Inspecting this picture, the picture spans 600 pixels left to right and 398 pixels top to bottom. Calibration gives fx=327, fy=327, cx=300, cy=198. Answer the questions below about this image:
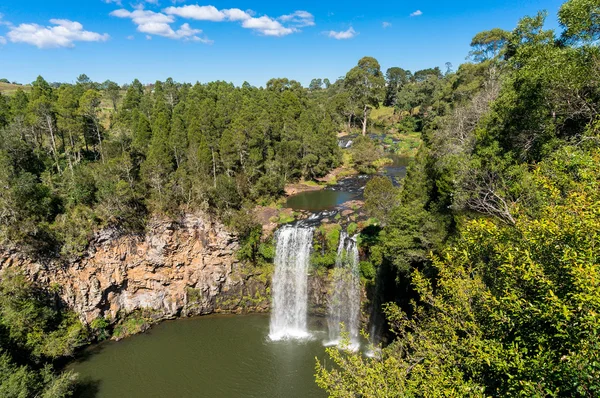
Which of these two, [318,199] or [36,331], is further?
[318,199]

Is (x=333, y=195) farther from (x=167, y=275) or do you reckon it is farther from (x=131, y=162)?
(x=131, y=162)

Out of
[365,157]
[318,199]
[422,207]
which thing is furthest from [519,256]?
[365,157]

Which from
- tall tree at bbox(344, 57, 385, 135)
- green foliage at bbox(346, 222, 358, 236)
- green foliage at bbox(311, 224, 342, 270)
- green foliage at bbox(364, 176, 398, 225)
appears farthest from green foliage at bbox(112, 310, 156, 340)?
tall tree at bbox(344, 57, 385, 135)

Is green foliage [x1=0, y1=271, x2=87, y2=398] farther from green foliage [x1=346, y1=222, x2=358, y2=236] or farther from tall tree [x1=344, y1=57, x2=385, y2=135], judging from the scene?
tall tree [x1=344, y1=57, x2=385, y2=135]

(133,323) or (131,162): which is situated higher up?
(131,162)

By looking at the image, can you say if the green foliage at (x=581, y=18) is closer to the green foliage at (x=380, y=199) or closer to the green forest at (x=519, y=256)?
the green forest at (x=519, y=256)
